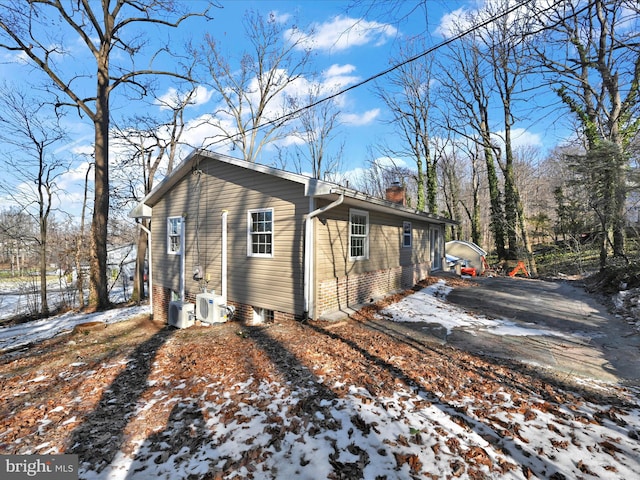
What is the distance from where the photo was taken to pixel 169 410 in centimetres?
318

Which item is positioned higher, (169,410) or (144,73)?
(144,73)

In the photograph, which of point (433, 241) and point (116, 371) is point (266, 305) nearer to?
point (116, 371)

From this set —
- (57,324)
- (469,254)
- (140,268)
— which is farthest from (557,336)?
(140,268)

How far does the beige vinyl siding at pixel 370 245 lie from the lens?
6781 mm

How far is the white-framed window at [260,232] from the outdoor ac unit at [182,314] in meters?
2.38

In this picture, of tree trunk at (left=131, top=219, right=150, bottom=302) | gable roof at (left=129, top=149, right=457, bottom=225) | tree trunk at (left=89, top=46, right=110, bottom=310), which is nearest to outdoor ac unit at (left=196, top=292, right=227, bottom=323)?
gable roof at (left=129, top=149, right=457, bottom=225)

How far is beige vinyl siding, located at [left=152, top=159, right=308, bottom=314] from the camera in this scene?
685 cm

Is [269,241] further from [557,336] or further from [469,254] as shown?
[469,254]

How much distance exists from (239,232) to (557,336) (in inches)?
296

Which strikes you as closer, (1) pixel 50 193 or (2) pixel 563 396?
(2) pixel 563 396

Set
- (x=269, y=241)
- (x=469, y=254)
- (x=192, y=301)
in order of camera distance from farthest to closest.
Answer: (x=469, y=254), (x=192, y=301), (x=269, y=241)

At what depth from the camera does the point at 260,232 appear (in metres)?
7.50

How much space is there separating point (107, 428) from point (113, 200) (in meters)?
17.8

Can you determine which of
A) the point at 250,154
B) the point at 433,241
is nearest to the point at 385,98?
the point at 250,154
